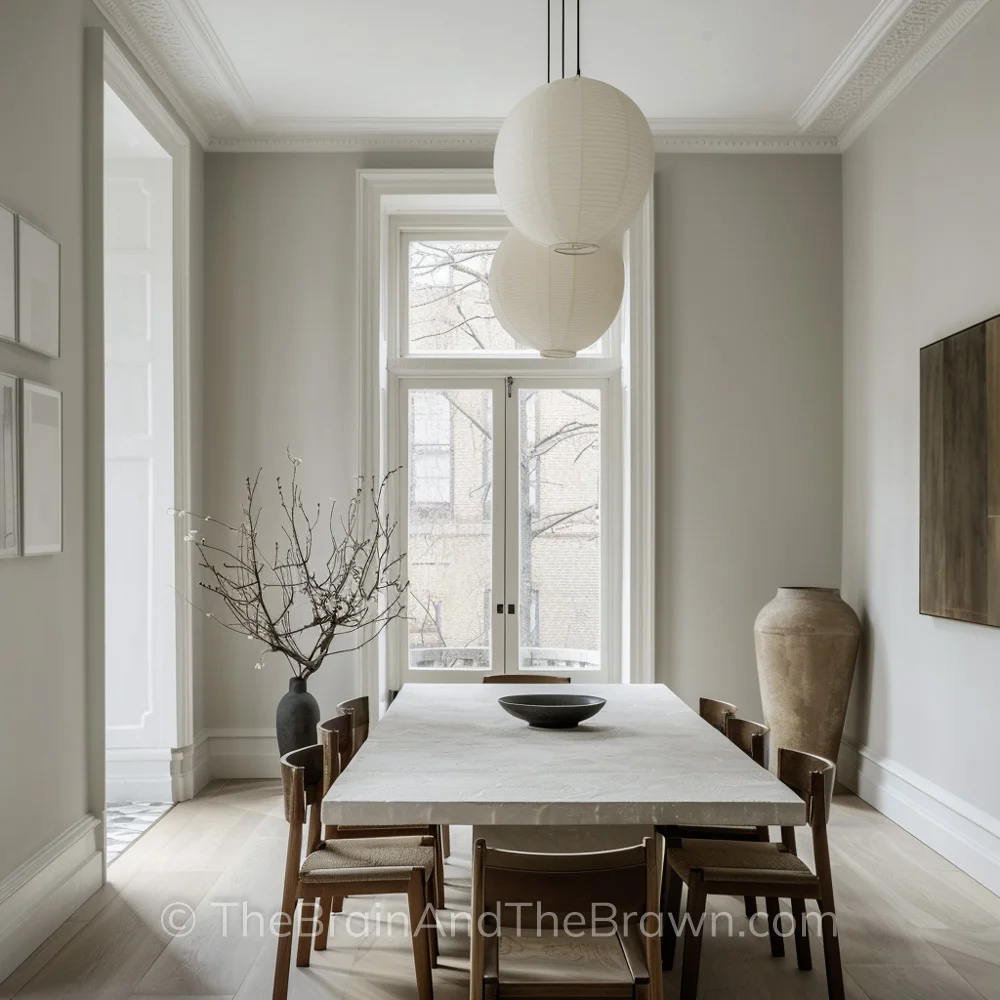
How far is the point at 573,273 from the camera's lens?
3.40 meters

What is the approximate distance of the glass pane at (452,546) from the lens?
5.82 metres

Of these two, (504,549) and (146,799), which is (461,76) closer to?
(504,549)

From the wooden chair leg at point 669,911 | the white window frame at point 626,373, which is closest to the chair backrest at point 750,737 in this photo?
the wooden chair leg at point 669,911

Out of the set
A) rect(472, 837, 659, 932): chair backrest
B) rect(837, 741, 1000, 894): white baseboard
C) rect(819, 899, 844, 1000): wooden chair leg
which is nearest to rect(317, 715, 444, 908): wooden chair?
rect(472, 837, 659, 932): chair backrest

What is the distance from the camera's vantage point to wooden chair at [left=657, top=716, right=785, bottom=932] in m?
3.16

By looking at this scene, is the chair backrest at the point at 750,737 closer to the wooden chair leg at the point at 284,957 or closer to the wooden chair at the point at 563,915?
the wooden chair at the point at 563,915

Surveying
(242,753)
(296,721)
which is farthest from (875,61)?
(242,753)

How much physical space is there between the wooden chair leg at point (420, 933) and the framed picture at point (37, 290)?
2.06 metres

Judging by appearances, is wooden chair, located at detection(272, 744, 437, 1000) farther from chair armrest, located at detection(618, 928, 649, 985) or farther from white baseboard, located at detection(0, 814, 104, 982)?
white baseboard, located at detection(0, 814, 104, 982)

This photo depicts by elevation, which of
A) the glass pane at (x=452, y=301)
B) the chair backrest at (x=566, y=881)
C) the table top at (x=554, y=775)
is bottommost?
the chair backrest at (x=566, y=881)

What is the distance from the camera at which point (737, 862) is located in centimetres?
289

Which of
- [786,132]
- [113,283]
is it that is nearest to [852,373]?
[786,132]

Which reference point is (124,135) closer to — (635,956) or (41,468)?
(41,468)

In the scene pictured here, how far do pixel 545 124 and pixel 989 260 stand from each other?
2187 mm
